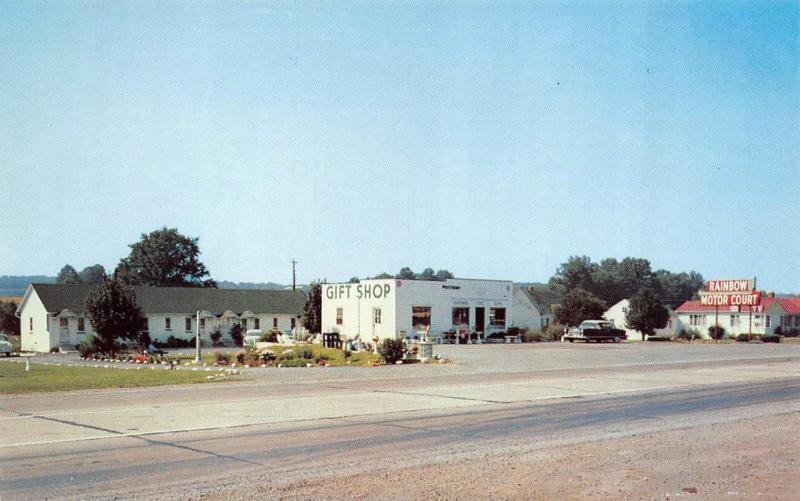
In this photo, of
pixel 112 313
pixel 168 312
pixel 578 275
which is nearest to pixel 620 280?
pixel 578 275

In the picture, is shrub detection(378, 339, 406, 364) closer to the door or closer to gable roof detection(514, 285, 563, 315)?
the door

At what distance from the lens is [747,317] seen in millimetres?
74625

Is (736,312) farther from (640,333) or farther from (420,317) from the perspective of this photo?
(420,317)

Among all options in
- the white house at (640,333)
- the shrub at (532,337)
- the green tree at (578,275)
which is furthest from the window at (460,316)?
the green tree at (578,275)

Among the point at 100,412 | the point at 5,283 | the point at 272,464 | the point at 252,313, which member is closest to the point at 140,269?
the point at 5,283

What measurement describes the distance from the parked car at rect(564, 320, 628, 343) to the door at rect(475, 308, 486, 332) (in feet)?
22.5

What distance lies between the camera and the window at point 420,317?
6044 centimetres

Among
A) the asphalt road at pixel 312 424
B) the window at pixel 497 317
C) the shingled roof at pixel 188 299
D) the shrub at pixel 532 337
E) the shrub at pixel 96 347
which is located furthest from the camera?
the window at pixel 497 317

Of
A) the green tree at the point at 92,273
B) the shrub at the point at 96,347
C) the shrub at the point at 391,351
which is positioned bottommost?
the shrub at the point at 96,347

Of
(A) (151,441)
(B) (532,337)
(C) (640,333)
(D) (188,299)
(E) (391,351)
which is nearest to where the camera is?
(A) (151,441)

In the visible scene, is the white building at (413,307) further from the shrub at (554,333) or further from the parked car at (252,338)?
the parked car at (252,338)

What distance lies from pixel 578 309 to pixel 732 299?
44.8 ft

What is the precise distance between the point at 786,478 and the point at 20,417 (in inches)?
527

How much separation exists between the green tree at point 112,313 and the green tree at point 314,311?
23.5 m
